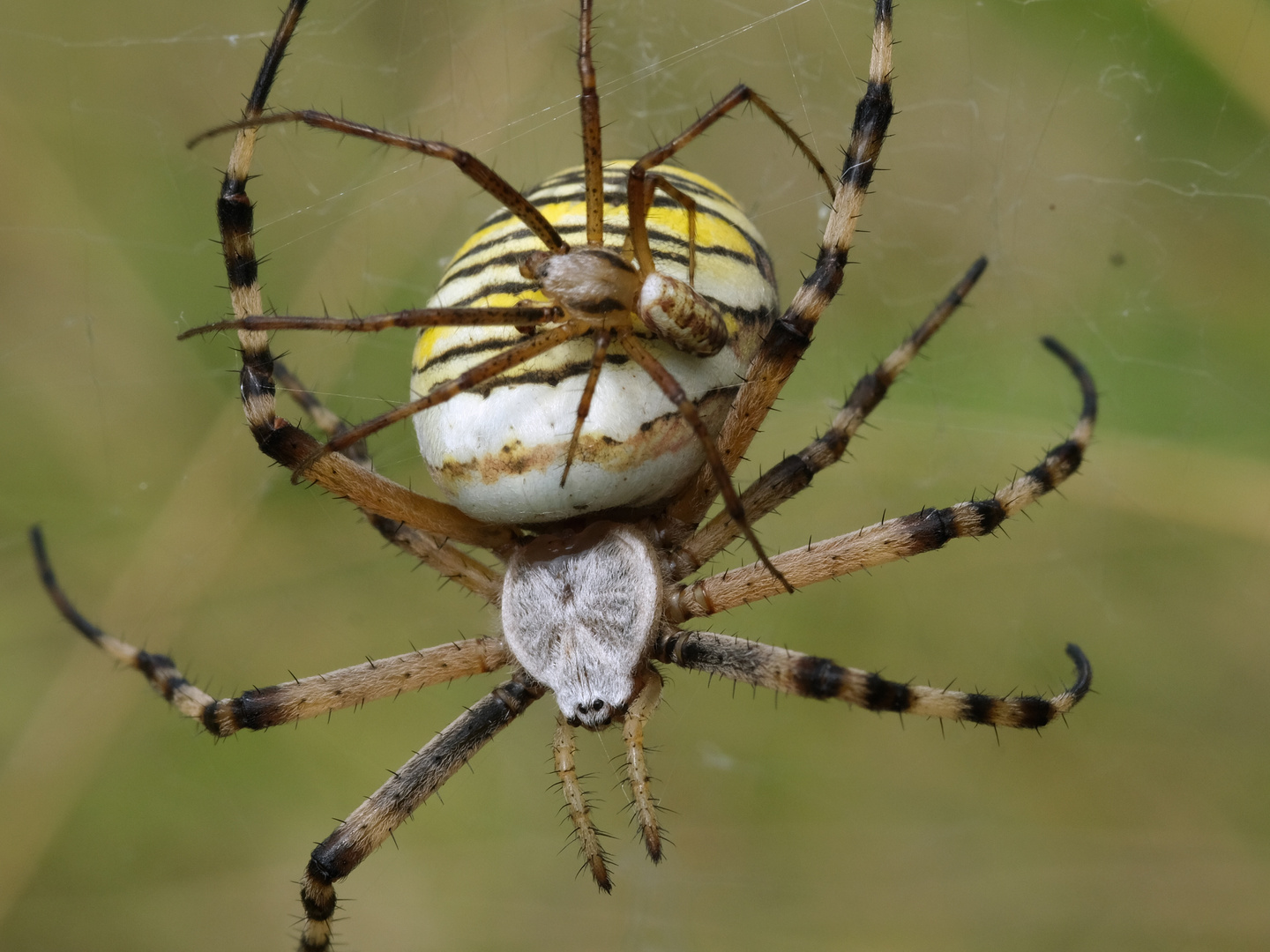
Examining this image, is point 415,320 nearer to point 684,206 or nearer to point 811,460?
point 684,206

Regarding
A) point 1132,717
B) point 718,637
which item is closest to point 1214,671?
point 1132,717

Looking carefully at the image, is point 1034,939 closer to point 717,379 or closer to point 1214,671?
point 1214,671

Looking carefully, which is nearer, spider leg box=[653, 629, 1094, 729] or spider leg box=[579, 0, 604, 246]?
spider leg box=[579, 0, 604, 246]

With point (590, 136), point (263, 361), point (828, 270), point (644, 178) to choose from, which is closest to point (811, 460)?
point (828, 270)

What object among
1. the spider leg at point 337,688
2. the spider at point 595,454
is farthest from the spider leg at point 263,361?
the spider leg at point 337,688

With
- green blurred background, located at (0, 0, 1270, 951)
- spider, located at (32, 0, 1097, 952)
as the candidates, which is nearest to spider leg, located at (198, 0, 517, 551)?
spider, located at (32, 0, 1097, 952)

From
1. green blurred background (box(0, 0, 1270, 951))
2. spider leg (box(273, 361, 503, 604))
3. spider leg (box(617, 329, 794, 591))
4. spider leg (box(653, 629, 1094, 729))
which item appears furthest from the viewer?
green blurred background (box(0, 0, 1270, 951))

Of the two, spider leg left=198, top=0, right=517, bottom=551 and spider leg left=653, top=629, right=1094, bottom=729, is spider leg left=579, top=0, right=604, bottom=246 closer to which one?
spider leg left=198, top=0, right=517, bottom=551
